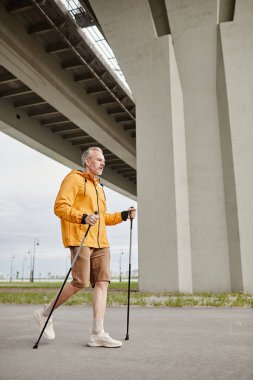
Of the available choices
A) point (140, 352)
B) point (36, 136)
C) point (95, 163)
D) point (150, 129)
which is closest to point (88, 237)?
point (95, 163)

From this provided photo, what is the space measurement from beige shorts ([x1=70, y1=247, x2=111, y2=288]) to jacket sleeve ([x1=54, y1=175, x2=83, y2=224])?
36cm

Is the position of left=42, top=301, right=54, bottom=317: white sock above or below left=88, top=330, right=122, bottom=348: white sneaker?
above

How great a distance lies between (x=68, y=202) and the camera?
409cm

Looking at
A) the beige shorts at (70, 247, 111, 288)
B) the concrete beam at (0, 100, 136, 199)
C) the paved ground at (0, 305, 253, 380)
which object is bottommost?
the paved ground at (0, 305, 253, 380)

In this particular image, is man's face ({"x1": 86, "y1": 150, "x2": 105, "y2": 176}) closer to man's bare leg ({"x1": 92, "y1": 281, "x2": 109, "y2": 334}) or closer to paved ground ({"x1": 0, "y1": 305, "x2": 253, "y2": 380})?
man's bare leg ({"x1": 92, "y1": 281, "x2": 109, "y2": 334})

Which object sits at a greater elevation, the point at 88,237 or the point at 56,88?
the point at 56,88

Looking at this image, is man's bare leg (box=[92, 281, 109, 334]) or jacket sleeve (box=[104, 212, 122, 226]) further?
jacket sleeve (box=[104, 212, 122, 226])

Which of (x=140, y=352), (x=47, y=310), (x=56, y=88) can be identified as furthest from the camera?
(x=56, y=88)

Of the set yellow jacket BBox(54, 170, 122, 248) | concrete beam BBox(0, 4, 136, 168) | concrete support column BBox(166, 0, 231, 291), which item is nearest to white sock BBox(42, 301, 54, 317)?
yellow jacket BBox(54, 170, 122, 248)

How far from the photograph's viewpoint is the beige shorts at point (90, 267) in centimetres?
402

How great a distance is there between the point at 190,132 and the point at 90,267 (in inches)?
445

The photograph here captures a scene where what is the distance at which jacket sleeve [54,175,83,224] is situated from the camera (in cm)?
397

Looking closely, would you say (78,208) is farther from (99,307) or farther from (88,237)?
(99,307)

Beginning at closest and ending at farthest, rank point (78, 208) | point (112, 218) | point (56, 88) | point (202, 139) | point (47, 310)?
point (47, 310) → point (78, 208) → point (112, 218) → point (202, 139) → point (56, 88)
